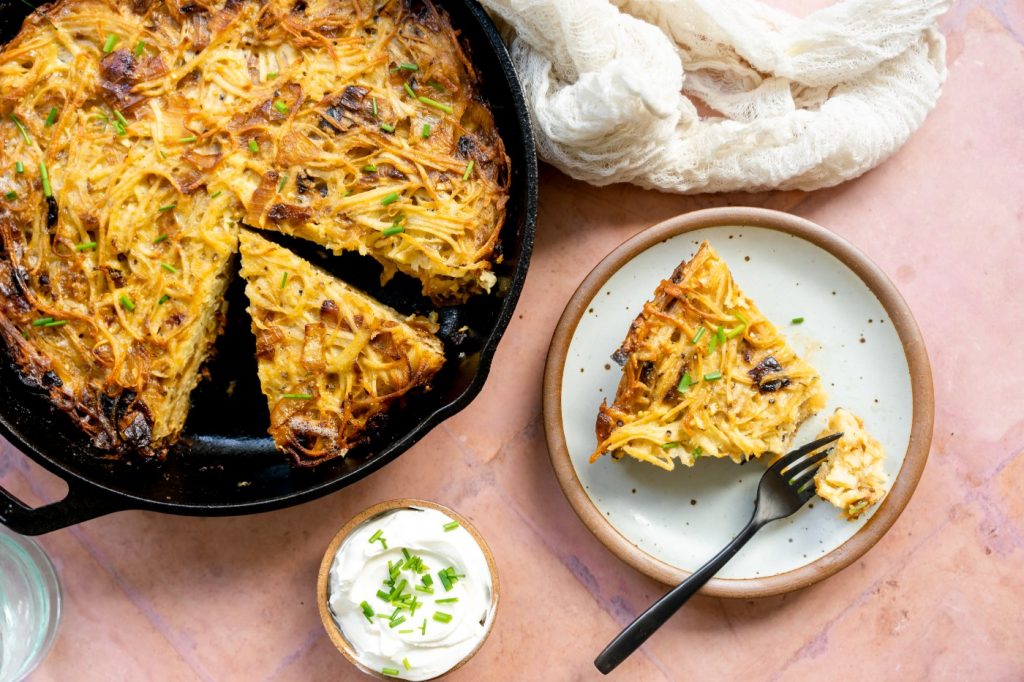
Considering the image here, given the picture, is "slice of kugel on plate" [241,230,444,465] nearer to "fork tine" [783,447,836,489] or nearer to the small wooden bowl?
the small wooden bowl

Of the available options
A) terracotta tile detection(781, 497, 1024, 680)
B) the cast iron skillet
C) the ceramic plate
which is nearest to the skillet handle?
the cast iron skillet

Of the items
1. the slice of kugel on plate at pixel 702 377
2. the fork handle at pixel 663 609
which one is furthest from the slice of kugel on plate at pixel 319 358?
the fork handle at pixel 663 609

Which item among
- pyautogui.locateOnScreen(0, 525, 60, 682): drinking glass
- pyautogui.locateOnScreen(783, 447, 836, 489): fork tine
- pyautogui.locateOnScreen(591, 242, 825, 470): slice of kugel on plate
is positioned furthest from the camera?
pyautogui.locateOnScreen(0, 525, 60, 682): drinking glass

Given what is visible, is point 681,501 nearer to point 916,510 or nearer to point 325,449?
point 916,510

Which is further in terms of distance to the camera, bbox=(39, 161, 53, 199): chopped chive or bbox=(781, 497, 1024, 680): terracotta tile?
bbox=(781, 497, 1024, 680): terracotta tile

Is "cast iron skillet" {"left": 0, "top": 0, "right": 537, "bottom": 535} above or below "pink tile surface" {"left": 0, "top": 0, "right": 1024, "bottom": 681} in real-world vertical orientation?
above

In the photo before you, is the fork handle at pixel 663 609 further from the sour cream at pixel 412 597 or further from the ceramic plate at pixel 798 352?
the sour cream at pixel 412 597

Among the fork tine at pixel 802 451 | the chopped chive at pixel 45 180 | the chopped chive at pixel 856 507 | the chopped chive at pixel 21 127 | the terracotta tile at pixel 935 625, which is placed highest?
the chopped chive at pixel 21 127

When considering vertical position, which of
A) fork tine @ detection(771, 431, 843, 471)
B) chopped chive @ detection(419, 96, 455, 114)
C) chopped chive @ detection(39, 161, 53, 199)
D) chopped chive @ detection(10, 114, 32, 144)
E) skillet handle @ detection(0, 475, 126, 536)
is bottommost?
fork tine @ detection(771, 431, 843, 471)

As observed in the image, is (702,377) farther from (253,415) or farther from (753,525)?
(253,415)
